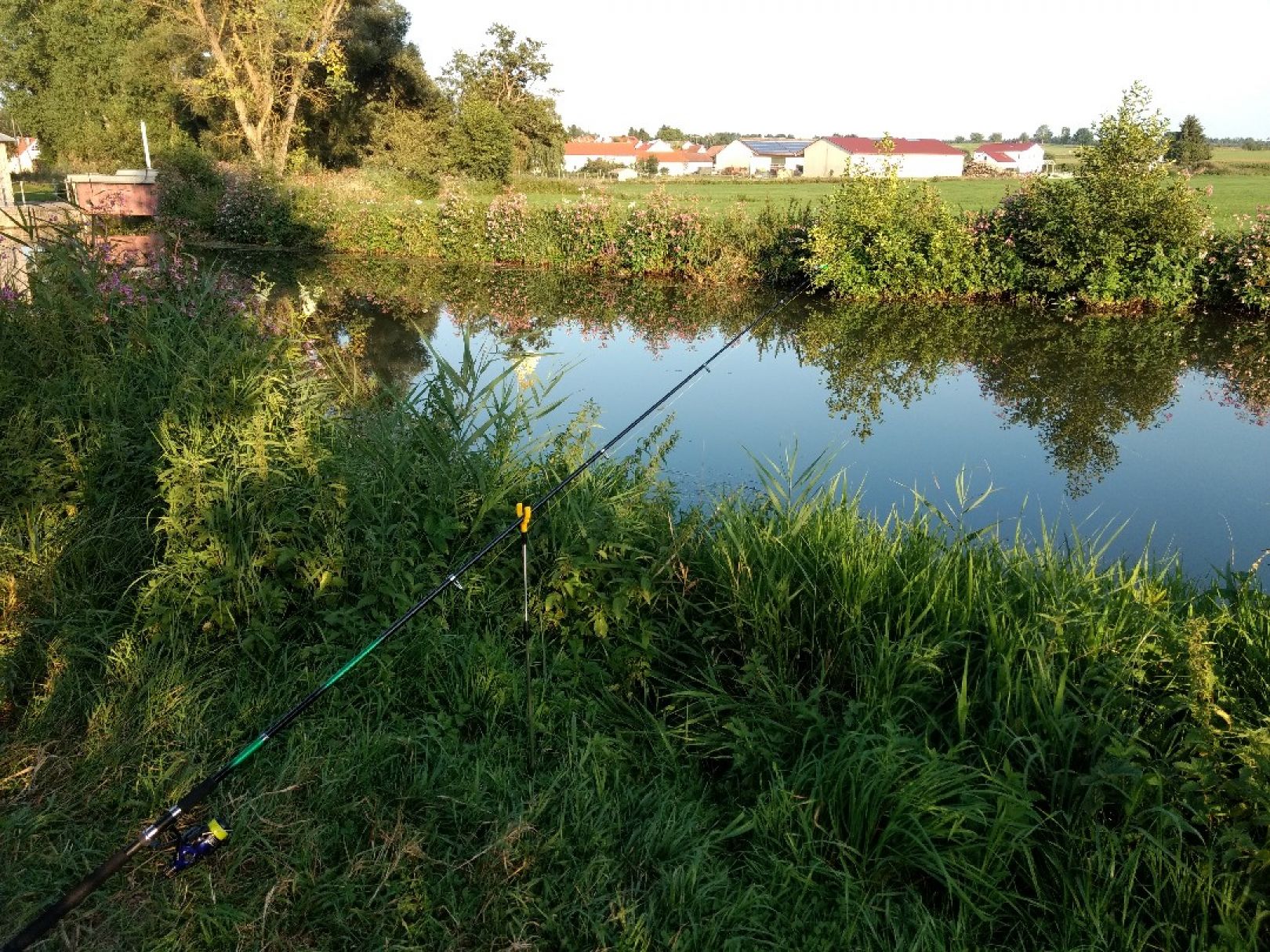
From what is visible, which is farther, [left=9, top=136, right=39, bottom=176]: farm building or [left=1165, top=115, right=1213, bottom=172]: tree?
[left=1165, top=115, right=1213, bottom=172]: tree

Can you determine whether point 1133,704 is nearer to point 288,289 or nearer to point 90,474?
point 90,474

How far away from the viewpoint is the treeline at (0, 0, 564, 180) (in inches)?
1261

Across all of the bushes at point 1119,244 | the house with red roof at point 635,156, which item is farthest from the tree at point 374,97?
the house with red roof at point 635,156

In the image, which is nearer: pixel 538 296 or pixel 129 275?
pixel 129 275

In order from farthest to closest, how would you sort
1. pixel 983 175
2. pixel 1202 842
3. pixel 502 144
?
pixel 983 175
pixel 502 144
pixel 1202 842

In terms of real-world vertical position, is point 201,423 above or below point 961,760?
above

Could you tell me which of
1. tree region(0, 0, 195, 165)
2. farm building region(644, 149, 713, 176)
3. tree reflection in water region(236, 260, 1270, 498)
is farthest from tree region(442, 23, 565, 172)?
farm building region(644, 149, 713, 176)

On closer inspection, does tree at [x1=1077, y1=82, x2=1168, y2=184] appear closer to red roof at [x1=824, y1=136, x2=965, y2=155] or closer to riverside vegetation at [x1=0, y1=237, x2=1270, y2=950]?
riverside vegetation at [x1=0, y1=237, x2=1270, y2=950]

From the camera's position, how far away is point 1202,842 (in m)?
2.55

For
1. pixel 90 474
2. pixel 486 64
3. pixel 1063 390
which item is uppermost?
pixel 486 64

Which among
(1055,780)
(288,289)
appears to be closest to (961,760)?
(1055,780)

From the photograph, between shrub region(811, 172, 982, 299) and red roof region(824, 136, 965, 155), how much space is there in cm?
7595

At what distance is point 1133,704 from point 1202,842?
0.60 meters

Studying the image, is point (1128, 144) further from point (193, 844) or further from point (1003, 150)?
point (1003, 150)
